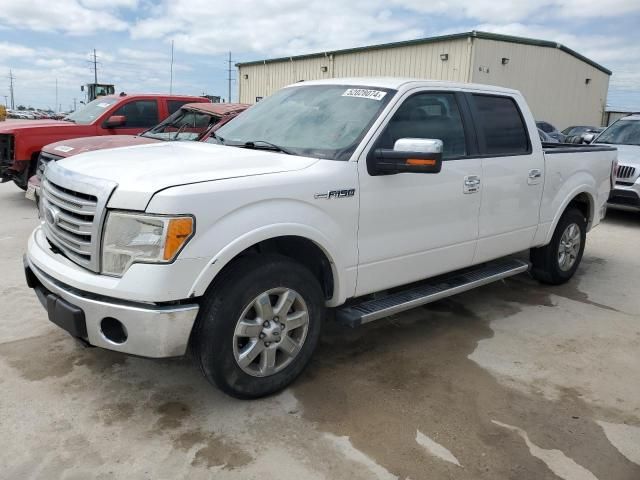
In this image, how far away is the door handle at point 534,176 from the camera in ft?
15.5

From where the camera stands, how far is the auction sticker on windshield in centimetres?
376

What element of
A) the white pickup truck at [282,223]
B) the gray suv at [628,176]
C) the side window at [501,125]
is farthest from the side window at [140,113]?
the gray suv at [628,176]

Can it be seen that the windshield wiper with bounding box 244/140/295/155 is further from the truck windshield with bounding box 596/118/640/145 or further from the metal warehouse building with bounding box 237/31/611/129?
the metal warehouse building with bounding box 237/31/611/129

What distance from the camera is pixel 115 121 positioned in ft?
29.5

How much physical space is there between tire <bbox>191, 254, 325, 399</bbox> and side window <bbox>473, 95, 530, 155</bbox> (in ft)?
6.79

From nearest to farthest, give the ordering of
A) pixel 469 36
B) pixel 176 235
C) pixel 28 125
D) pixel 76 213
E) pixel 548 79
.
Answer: pixel 176 235, pixel 76 213, pixel 28 125, pixel 469 36, pixel 548 79

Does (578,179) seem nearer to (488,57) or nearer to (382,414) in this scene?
(382,414)

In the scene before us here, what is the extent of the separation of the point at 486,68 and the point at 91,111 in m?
18.5

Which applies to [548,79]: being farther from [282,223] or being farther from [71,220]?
[71,220]

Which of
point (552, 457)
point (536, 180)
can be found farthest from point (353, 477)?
point (536, 180)

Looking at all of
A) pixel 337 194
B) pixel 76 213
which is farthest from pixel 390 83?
pixel 76 213

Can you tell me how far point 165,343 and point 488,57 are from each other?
23.8 metres

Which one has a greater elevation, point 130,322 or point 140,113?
point 140,113

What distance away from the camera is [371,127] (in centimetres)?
354
